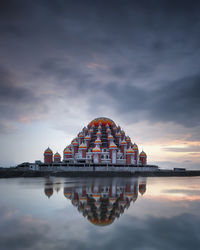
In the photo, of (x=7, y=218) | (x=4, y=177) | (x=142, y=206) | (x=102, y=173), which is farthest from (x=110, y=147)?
(x=7, y=218)

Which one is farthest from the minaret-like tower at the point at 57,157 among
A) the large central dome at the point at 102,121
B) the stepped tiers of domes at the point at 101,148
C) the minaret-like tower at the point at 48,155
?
the large central dome at the point at 102,121

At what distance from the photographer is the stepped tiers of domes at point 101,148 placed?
64438mm

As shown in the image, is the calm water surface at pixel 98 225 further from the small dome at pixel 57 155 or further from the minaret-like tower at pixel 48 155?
the small dome at pixel 57 155

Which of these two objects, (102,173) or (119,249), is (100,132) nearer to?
(102,173)

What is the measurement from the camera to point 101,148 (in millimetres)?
67000

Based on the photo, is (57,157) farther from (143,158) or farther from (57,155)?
(143,158)

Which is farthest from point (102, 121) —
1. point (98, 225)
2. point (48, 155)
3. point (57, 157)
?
point (98, 225)

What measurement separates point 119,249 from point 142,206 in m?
8.63

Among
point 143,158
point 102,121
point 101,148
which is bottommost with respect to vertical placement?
point 143,158

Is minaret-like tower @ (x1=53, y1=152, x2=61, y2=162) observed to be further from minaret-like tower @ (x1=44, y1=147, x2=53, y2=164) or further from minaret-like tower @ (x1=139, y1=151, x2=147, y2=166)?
minaret-like tower @ (x1=139, y1=151, x2=147, y2=166)

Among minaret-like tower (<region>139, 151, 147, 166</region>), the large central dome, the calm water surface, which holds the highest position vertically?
the large central dome

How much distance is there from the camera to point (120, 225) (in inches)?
475

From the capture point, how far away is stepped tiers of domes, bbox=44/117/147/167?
64.4 meters

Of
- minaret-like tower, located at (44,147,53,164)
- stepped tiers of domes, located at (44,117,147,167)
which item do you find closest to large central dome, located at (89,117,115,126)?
stepped tiers of domes, located at (44,117,147,167)
